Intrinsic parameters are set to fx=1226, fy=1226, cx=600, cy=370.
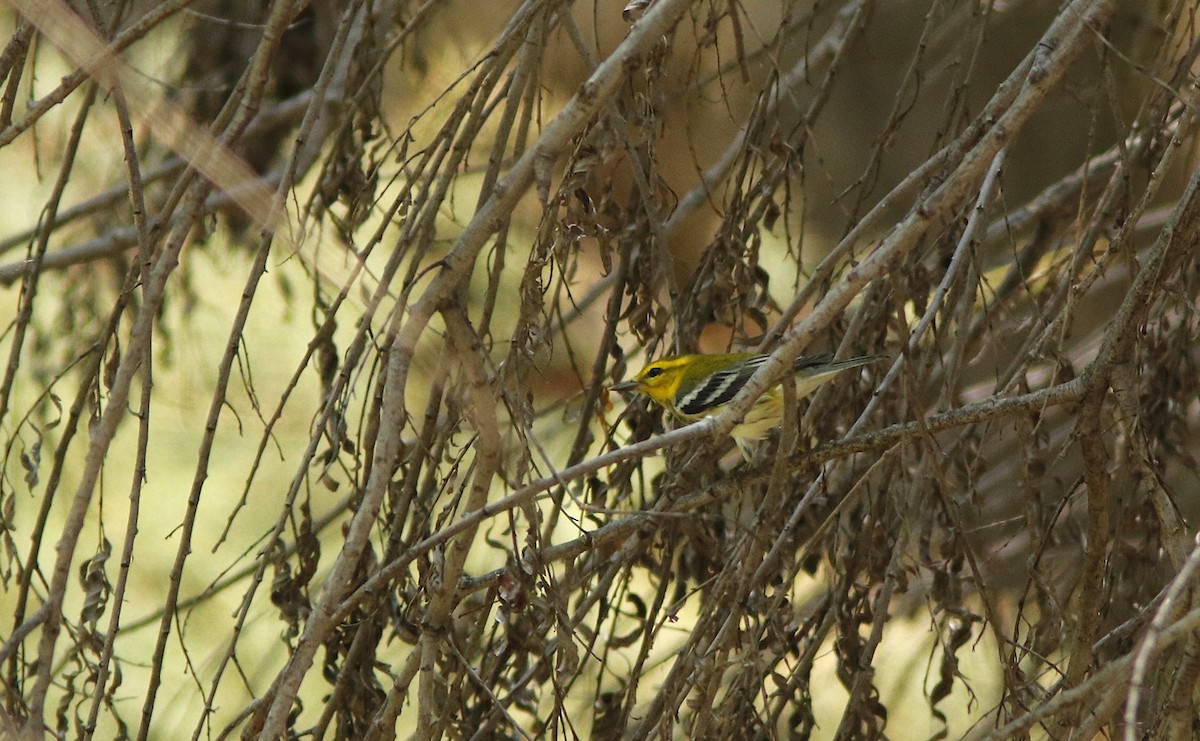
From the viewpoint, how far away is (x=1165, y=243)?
234 cm

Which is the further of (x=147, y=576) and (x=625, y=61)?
(x=147, y=576)

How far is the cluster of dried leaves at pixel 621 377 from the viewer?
6.84ft

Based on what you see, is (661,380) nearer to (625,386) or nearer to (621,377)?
(625,386)

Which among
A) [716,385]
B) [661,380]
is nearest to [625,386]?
[661,380]

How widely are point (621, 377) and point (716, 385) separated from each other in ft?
2.09

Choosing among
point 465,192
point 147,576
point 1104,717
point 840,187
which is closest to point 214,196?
point 465,192

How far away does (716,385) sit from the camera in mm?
3729

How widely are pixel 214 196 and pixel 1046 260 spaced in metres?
3.43

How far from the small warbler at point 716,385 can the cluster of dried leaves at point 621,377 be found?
0.09 meters

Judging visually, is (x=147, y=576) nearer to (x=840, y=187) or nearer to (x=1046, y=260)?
(x=840, y=187)

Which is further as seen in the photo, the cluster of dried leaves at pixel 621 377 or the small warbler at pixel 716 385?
the small warbler at pixel 716 385

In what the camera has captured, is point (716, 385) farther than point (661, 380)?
Yes

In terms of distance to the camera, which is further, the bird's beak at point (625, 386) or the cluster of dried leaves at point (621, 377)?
the bird's beak at point (625, 386)

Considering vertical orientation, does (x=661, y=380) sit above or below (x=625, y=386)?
above
